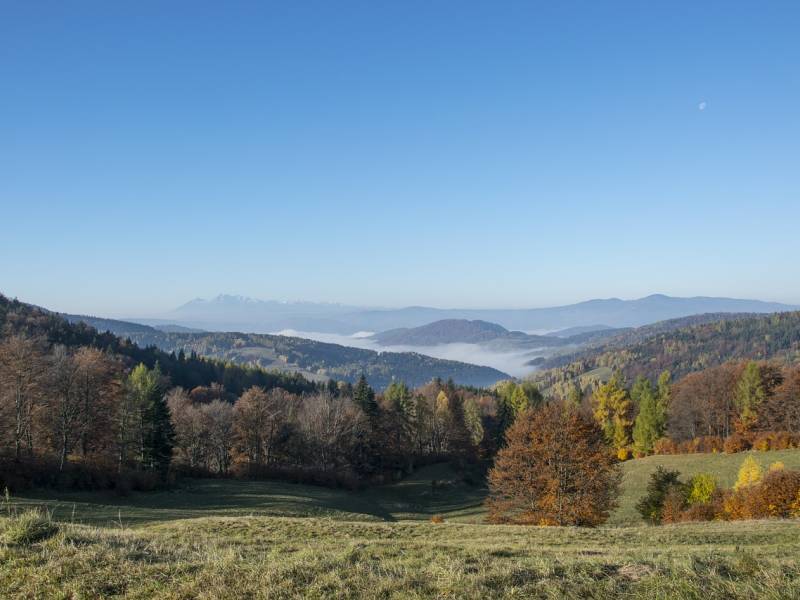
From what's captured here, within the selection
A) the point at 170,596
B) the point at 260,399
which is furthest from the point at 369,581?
the point at 260,399

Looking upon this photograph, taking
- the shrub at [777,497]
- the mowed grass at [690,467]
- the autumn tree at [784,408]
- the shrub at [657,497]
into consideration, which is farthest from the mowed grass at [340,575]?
the autumn tree at [784,408]

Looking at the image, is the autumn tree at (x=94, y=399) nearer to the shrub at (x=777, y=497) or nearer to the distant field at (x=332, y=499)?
the distant field at (x=332, y=499)

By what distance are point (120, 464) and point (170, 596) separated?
167ft

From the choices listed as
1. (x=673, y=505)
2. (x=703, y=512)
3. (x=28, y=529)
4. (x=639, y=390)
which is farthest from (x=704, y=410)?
(x=28, y=529)

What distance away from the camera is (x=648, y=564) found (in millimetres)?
7707

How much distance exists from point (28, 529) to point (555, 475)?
93.0ft

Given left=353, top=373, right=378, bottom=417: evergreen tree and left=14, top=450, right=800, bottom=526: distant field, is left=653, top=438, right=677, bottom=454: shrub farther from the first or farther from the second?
left=353, top=373, right=378, bottom=417: evergreen tree

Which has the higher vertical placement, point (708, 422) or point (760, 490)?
point (760, 490)

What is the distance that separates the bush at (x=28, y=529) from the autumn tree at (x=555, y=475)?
1070 inches

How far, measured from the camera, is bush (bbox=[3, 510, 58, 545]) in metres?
8.44

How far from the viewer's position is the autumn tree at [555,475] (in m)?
29.8

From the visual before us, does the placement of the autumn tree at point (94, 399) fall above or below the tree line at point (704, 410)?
above

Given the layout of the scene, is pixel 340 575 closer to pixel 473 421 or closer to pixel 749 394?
pixel 749 394

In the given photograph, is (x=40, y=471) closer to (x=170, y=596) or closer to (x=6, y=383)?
(x=6, y=383)
